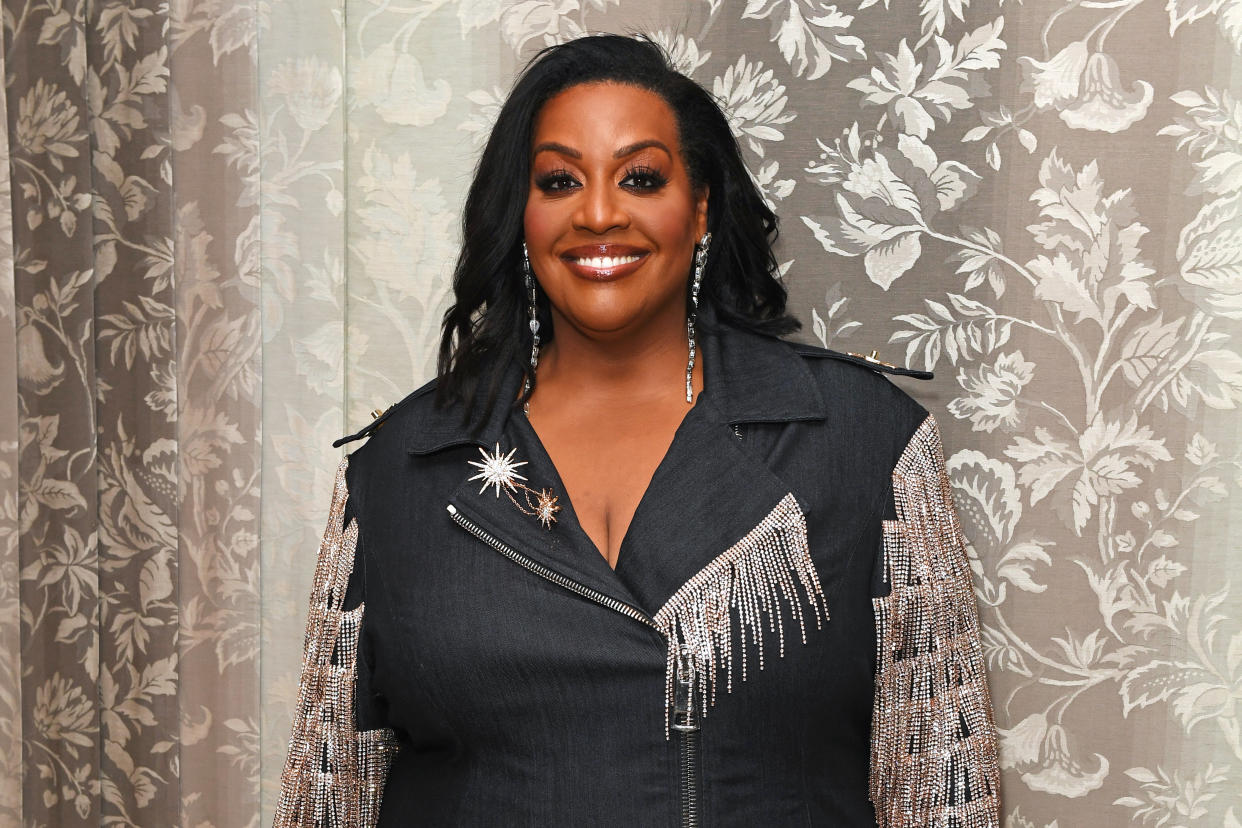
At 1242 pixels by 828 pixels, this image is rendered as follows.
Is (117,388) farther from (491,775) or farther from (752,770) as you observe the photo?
(752,770)

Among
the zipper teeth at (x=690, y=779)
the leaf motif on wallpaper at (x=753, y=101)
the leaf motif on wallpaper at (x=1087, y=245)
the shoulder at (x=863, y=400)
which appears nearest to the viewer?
the zipper teeth at (x=690, y=779)

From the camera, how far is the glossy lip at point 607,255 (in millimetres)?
1366

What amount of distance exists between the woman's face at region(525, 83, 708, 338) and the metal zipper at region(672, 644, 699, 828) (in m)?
0.40

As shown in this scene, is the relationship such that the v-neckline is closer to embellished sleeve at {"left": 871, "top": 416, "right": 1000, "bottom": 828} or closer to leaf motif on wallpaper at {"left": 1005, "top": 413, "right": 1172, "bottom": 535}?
embellished sleeve at {"left": 871, "top": 416, "right": 1000, "bottom": 828}

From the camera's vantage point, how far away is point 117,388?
1.84 meters

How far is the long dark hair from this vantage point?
56.4 inches

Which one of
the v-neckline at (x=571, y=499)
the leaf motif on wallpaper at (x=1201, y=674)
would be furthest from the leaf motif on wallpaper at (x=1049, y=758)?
the v-neckline at (x=571, y=499)

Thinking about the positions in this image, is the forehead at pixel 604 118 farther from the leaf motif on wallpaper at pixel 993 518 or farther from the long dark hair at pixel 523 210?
the leaf motif on wallpaper at pixel 993 518

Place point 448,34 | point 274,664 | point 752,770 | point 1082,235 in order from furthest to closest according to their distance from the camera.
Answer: point 274,664, point 448,34, point 1082,235, point 752,770

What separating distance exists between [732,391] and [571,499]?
227 millimetres

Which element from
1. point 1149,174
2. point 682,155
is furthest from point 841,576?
point 1149,174

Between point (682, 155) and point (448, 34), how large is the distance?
→ 1.65 feet

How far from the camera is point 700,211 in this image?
4.78 ft

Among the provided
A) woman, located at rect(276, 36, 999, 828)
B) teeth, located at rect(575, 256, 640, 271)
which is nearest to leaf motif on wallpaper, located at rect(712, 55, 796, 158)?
woman, located at rect(276, 36, 999, 828)
